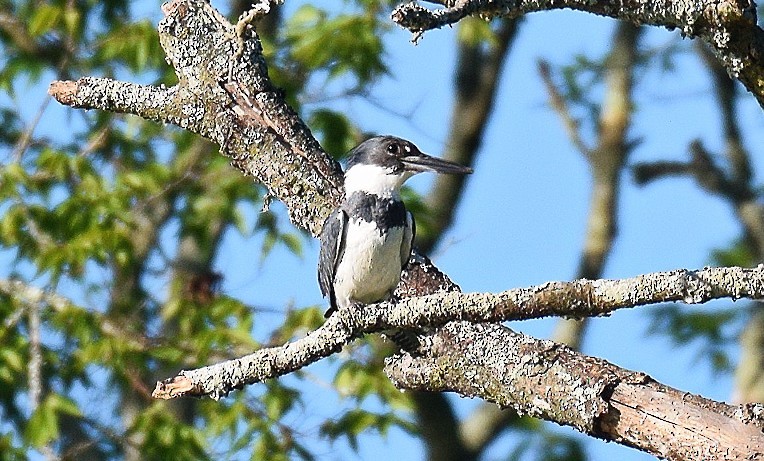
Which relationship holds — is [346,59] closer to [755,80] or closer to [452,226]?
[452,226]

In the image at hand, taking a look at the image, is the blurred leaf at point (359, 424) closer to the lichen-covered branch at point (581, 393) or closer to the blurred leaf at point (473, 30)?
the lichen-covered branch at point (581, 393)

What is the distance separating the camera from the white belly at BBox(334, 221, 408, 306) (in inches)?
183

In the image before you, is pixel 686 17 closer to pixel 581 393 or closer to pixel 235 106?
pixel 581 393

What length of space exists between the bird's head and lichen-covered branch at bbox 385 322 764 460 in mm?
885

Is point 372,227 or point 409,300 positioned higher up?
point 372,227

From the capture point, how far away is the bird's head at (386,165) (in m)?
4.90

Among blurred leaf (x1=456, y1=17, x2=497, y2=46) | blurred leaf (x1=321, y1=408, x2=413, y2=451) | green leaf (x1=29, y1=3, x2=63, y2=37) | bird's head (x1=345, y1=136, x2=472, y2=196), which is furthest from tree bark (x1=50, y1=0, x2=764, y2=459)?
blurred leaf (x1=456, y1=17, x2=497, y2=46)

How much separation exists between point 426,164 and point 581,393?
153 cm

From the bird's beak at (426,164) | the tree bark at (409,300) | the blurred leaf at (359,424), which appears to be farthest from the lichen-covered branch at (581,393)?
the blurred leaf at (359,424)

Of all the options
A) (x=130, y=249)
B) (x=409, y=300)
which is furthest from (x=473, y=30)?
(x=409, y=300)

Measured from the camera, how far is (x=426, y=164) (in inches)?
197

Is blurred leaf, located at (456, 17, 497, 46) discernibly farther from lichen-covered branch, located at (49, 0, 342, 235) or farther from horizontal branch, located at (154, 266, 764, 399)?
horizontal branch, located at (154, 266, 764, 399)

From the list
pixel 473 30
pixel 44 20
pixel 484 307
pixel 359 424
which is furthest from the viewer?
pixel 473 30

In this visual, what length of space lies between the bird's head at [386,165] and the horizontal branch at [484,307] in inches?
44.0
